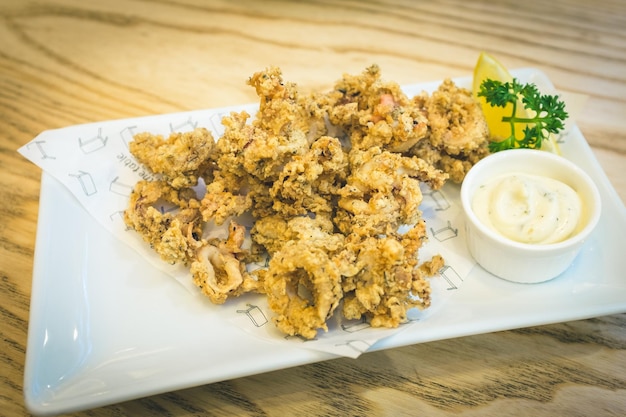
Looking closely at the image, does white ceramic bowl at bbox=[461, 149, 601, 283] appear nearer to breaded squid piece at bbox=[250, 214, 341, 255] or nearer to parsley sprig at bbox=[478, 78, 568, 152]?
parsley sprig at bbox=[478, 78, 568, 152]

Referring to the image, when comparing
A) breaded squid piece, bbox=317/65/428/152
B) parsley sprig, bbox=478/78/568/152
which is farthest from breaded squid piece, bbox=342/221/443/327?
parsley sprig, bbox=478/78/568/152

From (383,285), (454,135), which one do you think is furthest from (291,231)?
(454,135)

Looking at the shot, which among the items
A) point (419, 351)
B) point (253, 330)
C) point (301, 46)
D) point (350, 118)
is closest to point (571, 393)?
point (419, 351)

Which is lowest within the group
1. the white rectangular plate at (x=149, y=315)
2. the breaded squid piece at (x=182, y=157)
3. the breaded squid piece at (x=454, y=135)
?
the white rectangular plate at (x=149, y=315)

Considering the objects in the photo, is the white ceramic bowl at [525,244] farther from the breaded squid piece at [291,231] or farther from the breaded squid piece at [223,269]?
the breaded squid piece at [223,269]

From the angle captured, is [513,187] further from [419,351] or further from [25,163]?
[25,163]

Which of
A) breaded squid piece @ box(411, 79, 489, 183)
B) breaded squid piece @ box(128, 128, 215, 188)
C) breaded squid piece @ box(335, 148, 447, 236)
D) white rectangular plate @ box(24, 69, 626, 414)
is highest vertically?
breaded squid piece @ box(411, 79, 489, 183)

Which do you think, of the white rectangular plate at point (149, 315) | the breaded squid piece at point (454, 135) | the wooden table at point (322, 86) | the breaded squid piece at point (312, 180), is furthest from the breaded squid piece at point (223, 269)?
the breaded squid piece at point (454, 135)
